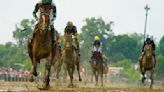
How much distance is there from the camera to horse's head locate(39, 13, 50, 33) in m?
20.2

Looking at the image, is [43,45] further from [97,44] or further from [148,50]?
[97,44]

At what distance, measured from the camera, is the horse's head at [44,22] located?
20.2 meters

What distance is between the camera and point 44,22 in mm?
20219

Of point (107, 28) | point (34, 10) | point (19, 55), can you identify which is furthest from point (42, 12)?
point (107, 28)

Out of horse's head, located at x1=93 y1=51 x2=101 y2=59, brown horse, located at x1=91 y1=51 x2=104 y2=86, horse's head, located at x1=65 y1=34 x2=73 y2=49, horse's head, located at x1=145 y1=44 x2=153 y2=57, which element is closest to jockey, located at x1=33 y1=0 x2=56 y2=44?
horse's head, located at x1=65 y1=34 x2=73 y2=49

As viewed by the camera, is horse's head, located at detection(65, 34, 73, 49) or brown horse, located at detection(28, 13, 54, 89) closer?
brown horse, located at detection(28, 13, 54, 89)

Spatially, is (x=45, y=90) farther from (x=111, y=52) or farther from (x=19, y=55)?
(x=111, y=52)

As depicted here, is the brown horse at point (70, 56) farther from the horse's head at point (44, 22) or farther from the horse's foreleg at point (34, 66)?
the horse's head at point (44, 22)

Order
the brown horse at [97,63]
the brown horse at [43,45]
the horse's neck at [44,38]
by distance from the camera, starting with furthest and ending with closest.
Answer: the brown horse at [97,63] < the horse's neck at [44,38] < the brown horse at [43,45]

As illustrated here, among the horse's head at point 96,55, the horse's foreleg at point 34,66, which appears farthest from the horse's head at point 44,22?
the horse's head at point 96,55

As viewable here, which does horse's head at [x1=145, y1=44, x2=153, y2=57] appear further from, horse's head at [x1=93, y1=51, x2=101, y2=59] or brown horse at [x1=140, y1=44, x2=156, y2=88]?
horse's head at [x1=93, y1=51, x2=101, y2=59]

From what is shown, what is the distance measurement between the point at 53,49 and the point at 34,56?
0.74m

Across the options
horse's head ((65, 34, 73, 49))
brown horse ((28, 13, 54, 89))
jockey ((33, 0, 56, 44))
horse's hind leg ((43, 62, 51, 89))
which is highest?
jockey ((33, 0, 56, 44))

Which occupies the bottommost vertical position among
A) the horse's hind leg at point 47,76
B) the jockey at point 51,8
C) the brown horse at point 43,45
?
the horse's hind leg at point 47,76
